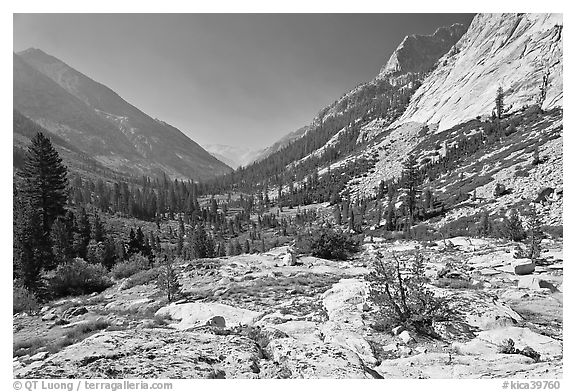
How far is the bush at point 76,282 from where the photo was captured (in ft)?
54.4

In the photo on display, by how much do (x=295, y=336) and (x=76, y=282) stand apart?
16.3 m

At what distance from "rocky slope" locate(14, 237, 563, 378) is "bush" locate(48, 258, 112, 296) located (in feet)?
12.7

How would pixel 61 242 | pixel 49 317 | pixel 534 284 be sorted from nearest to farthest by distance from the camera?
pixel 534 284 < pixel 49 317 < pixel 61 242

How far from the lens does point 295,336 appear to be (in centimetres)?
712

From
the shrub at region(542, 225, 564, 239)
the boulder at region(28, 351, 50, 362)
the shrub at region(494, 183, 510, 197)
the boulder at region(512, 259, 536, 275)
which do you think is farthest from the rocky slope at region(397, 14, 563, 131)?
the boulder at region(28, 351, 50, 362)

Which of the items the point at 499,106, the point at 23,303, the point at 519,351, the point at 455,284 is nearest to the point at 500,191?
the point at 455,284

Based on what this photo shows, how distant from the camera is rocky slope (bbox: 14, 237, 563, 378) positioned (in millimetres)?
5594

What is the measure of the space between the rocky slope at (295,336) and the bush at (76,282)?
12.7 ft

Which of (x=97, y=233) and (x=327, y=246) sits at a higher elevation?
(x=97, y=233)

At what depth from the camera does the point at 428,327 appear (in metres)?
7.40

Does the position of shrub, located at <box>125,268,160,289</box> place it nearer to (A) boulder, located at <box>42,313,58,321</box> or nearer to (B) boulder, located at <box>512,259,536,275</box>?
(A) boulder, located at <box>42,313,58,321</box>

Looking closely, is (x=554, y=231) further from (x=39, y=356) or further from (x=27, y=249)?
(x=27, y=249)

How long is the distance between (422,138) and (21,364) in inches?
4553
